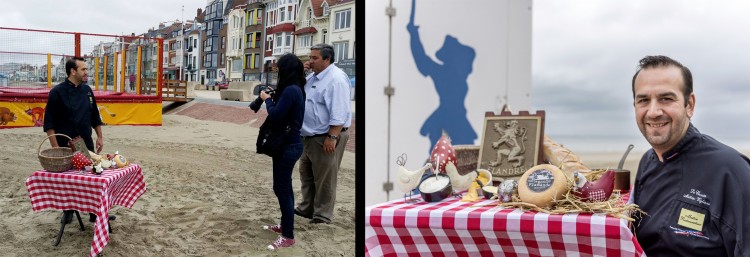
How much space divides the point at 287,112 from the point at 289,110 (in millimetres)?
19

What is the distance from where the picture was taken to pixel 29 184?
2631 mm

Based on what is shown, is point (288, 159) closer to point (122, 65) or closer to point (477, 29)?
point (477, 29)

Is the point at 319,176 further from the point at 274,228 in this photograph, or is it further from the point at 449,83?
the point at 449,83

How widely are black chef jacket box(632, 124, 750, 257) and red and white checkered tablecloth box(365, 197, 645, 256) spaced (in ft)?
0.28

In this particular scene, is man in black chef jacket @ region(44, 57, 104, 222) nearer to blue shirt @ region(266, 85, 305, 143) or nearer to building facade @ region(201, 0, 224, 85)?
building facade @ region(201, 0, 224, 85)

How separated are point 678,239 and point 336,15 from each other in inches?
91.2

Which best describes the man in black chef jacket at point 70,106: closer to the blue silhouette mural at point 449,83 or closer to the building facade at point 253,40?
the building facade at point 253,40

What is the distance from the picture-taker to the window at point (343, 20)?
122 inches

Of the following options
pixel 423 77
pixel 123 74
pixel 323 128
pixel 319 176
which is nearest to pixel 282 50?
pixel 323 128

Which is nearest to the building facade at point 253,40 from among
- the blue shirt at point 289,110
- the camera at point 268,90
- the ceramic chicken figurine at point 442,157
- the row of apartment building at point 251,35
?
the row of apartment building at point 251,35

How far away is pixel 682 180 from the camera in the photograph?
1143 millimetres

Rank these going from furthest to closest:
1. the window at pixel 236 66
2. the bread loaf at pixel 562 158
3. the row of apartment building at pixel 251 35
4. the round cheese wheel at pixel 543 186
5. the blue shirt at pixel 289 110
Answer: the window at pixel 236 66
the row of apartment building at pixel 251 35
the blue shirt at pixel 289 110
the bread loaf at pixel 562 158
the round cheese wheel at pixel 543 186

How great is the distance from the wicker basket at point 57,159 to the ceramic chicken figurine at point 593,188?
2181 mm

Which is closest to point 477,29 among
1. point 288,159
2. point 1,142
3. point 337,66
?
point 337,66
